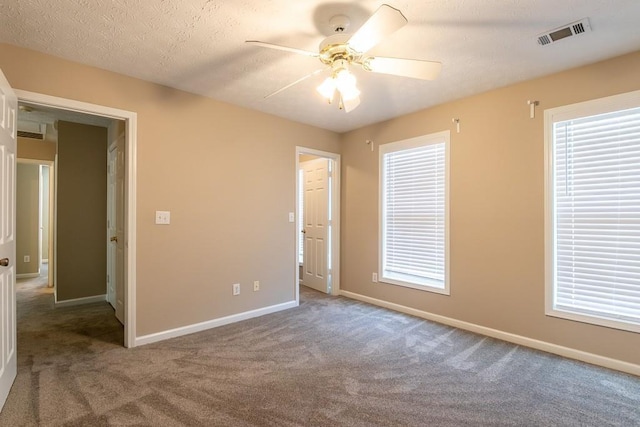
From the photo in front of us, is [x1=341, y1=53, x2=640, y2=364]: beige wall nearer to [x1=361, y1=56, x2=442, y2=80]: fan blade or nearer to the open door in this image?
[x1=361, y1=56, x2=442, y2=80]: fan blade

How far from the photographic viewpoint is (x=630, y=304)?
2387mm

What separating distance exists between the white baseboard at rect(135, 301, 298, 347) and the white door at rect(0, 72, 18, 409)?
0.89 m

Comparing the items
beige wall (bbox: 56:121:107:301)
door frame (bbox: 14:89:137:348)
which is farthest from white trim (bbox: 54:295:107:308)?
door frame (bbox: 14:89:137:348)

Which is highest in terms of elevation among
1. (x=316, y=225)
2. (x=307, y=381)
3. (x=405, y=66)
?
(x=405, y=66)

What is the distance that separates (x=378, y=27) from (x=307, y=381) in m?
2.27

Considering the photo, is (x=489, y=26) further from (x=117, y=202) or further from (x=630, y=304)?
(x=117, y=202)

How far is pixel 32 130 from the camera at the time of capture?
4.82 meters

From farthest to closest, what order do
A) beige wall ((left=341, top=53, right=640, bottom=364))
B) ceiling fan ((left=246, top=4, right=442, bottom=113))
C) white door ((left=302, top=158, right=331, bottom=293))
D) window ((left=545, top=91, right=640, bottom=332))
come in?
white door ((left=302, top=158, right=331, bottom=293)) → beige wall ((left=341, top=53, right=640, bottom=364)) → window ((left=545, top=91, right=640, bottom=332)) → ceiling fan ((left=246, top=4, right=442, bottom=113))

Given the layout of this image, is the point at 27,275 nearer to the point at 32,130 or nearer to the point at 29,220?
the point at 29,220

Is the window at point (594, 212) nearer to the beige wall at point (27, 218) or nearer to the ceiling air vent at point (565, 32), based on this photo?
the ceiling air vent at point (565, 32)

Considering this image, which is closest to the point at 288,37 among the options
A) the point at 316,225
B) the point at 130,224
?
the point at 130,224

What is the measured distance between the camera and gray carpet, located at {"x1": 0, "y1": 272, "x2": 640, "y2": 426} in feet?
6.06

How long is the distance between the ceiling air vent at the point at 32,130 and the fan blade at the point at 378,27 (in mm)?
4958

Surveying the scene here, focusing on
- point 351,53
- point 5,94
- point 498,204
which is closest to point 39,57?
point 5,94
